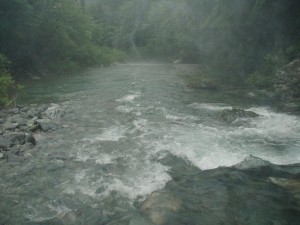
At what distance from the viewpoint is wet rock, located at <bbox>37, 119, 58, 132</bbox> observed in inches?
474

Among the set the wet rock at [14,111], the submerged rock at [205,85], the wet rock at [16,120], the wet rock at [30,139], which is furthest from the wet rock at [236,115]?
the wet rock at [14,111]

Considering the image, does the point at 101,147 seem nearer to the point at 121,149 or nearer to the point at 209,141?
the point at 121,149

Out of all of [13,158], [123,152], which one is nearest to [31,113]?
[13,158]

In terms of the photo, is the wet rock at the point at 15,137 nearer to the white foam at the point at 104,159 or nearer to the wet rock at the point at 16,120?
the wet rock at the point at 16,120

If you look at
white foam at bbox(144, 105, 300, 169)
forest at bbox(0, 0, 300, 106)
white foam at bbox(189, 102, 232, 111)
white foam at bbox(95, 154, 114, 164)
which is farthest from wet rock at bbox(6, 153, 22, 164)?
white foam at bbox(189, 102, 232, 111)

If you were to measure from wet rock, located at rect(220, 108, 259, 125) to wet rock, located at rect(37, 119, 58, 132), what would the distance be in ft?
20.8

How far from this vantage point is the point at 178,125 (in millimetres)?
12367

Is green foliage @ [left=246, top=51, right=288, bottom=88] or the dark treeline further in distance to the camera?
the dark treeline

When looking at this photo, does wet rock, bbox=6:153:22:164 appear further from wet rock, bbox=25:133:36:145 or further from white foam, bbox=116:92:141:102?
white foam, bbox=116:92:141:102

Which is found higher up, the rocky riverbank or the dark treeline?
the dark treeline

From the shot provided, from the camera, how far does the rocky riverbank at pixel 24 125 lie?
9.91m

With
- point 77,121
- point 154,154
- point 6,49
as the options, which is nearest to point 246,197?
point 154,154

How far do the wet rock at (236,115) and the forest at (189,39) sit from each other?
5.27 m

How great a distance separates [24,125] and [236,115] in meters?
7.88
